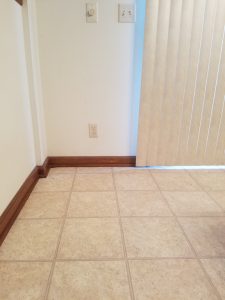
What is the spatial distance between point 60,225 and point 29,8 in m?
1.28

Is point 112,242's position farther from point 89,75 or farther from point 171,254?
point 89,75

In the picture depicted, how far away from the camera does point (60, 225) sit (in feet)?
3.63

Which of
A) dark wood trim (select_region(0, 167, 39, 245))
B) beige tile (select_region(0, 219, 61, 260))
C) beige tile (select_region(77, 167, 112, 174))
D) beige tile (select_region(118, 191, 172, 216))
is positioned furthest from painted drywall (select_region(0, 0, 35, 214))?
beige tile (select_region(118, 191, 172, 216))

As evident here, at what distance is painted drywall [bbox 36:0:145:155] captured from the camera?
148 centimetres

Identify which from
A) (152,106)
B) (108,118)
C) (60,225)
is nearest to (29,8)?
(108,118)

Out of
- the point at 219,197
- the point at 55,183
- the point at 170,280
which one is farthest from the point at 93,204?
the point at 219,197

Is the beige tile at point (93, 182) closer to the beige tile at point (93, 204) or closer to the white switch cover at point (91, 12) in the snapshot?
the beige tile at point (93, 204)

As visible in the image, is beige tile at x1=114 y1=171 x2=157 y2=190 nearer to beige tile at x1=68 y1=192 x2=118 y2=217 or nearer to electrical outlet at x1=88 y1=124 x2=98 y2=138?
beige tile at x1=68 y1=192 x2=118 y2=217

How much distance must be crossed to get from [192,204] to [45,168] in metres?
1.03

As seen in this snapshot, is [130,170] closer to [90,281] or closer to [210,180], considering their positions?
[210,180]

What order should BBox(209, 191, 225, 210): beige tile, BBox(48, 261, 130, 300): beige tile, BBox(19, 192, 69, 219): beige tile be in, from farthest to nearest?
1. BBox(209, 191, 225, 210): beige tile
2. BBox(19, 192, 69, 219): beige tile
3. BBox(48, 261, 130, 300): beige tile

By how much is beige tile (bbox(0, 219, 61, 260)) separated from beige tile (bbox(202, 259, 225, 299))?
2.06ft

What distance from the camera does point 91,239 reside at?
1.02 meters

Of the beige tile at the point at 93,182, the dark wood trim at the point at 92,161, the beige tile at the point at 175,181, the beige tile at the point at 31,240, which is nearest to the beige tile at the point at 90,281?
the beige tile at the point at 31,240
